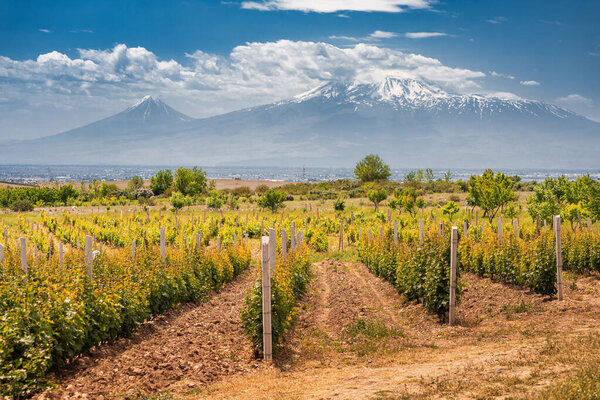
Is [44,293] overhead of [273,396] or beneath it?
overhead

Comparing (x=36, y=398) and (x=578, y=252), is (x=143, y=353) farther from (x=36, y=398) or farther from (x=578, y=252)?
(x=578, y=252)

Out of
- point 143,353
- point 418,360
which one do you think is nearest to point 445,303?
point 418,360

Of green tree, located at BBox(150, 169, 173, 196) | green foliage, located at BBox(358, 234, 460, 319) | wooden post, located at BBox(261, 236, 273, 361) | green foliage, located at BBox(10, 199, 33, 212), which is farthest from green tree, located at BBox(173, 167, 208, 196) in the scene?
wooden post, located at BBox(261, 236, 273, 361)

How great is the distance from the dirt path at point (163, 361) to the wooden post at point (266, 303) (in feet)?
1.02

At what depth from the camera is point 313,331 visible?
10875 millimetres

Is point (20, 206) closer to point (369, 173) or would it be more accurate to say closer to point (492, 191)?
point (492, 191)

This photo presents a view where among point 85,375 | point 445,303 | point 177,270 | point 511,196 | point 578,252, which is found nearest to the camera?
point 85,375

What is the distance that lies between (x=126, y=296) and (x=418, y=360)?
5535mm

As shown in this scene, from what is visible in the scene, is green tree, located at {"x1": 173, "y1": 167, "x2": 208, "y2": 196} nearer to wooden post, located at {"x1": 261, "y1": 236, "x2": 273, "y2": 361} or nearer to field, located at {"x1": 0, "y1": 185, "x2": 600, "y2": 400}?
field, located at {"x1": 0, "y1": 185, "x2": 600, "y2": 400}

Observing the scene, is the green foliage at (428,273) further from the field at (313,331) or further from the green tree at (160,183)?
the green tree at (160,183)

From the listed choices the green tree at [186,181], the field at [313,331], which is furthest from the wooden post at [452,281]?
the green tree at [186,181]

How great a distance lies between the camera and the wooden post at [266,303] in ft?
27.7

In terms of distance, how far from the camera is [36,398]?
6.37 metres

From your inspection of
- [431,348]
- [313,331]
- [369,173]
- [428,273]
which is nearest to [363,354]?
[431,348]
